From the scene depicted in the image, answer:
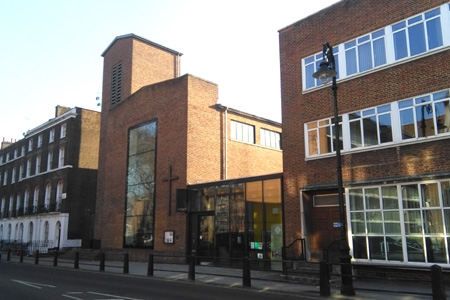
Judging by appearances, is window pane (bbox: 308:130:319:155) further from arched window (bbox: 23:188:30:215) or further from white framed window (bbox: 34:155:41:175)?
arched window (bbox: 23:188:30:215)

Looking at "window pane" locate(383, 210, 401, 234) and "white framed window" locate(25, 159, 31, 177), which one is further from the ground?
"white framed window" locate(25, 159, 31, 177)

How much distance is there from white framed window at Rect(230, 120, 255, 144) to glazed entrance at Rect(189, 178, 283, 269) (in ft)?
19.1

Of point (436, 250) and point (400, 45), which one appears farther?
point (400, 45)

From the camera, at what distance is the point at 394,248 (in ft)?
45.5

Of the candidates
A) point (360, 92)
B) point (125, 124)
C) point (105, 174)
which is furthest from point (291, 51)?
point (105, 174)

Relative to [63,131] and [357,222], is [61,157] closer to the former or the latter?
[63,131]

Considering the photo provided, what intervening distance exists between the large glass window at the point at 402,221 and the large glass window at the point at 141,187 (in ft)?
42.7

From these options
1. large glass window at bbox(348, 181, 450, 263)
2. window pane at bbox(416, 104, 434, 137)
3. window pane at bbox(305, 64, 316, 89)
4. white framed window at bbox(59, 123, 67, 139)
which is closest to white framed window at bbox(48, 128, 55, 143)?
white framed window at bbox(59, 123, 67, 139)

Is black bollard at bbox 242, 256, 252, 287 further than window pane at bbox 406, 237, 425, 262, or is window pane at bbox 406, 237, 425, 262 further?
window pane at bbox 406, 237, 425, 262

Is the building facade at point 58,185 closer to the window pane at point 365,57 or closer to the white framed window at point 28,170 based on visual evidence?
the white framed window at point 28,170

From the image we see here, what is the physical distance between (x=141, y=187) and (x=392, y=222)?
15.9 meters

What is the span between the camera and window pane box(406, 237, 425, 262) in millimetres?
13211

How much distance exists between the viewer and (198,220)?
21.8 m

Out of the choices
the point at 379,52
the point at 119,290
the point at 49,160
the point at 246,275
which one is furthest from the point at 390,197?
the point at 49,160
